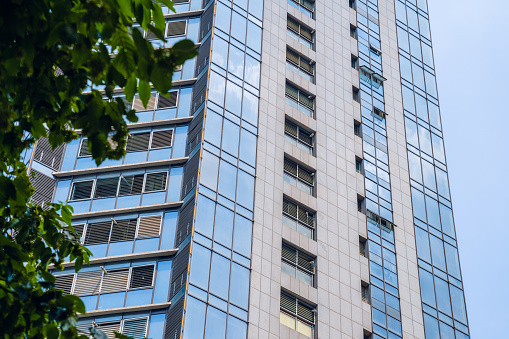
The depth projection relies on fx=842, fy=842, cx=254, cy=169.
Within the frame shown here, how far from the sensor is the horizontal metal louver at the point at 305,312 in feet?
117

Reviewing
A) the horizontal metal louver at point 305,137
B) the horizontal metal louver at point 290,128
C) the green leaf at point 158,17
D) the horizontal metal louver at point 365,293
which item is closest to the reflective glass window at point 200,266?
the horizontal metal louver at point 365,293

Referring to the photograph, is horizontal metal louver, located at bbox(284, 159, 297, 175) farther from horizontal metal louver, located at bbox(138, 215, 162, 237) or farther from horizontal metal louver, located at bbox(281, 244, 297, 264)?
horizontal metal louver, located at bbox(138, 215, 162, 237)

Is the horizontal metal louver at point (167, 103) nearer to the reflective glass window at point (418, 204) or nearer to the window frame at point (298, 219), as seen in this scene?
the window frame at point (298, 219)

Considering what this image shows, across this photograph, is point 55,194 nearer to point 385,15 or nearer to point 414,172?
point 414,172

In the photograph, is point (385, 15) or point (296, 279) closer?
point (296, 279)

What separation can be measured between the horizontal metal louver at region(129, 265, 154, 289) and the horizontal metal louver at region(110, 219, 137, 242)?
1696 millimetres

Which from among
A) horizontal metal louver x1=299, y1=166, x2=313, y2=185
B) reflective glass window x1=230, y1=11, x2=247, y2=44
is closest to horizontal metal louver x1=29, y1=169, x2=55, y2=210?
horizontal metal louver x1=299, y1=166, x2=313, y2=185

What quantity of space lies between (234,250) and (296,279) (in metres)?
3.35

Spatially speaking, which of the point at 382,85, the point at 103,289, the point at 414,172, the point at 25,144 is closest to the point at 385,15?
the point at 382,85

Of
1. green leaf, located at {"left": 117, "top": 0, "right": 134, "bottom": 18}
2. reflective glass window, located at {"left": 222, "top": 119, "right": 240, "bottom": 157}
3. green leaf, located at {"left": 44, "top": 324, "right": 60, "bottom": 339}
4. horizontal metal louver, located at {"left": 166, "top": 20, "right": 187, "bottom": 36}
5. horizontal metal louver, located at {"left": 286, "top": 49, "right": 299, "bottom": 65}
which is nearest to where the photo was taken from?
green leaf, located at {"left": 117, "top": 0, "right": 134, "bottom": 18}

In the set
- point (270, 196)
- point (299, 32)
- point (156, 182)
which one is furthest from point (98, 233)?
point (299, 32)

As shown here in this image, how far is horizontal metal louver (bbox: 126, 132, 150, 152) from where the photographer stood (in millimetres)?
38375

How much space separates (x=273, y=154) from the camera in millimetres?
39625

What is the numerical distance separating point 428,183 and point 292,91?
9.65 meters
